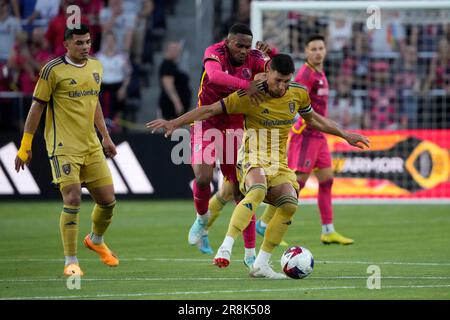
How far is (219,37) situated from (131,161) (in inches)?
169

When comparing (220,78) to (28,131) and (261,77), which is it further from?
(28,131)

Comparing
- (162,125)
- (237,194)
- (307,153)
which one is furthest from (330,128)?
(307,153)

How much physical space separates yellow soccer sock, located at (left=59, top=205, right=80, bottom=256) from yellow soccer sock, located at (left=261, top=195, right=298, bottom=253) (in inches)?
76.8

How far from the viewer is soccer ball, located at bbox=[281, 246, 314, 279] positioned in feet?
33.6

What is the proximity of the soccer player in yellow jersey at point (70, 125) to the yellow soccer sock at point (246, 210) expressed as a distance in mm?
1689

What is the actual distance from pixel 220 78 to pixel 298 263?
2.16 metres

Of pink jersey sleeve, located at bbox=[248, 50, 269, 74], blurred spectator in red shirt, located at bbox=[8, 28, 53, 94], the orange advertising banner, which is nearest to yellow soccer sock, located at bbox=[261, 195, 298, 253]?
pink jersey sleeve, located at bbox=[248, 50, 269, 74]

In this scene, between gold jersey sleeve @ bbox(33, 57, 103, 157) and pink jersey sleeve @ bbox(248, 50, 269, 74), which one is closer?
gold jersey sleeve @ bbox(33, 57, 103, 157)

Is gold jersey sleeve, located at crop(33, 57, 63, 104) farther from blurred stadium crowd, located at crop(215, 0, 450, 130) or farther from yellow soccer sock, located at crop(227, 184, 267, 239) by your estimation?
blurred stadium crowd, located at crop(215, 0, 450, 130)

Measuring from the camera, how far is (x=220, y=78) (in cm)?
1111

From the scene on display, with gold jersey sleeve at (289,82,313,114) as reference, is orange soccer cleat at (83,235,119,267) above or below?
below

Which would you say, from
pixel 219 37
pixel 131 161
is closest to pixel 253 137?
pixel 131 161

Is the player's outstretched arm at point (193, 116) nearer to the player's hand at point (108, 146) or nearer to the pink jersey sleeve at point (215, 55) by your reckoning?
the pink jersey sleeve at point (215, 55)
